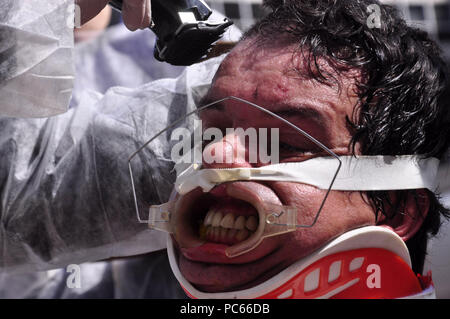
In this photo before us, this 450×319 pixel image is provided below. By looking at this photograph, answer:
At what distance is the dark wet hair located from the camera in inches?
47.5

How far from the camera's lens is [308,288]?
3.82 feet

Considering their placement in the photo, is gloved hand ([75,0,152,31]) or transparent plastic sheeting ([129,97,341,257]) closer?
transparent plastic sheeting ([129,97,341,257])

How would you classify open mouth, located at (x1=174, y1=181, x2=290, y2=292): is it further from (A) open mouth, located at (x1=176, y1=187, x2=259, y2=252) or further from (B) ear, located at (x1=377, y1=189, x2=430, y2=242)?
(B) ear, located at (x1=377, y1=189, x2=430, y2=242)

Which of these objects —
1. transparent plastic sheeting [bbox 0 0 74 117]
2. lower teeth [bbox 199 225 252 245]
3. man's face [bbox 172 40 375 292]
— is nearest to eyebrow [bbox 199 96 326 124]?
man's face [bbox 172 40 375 292]

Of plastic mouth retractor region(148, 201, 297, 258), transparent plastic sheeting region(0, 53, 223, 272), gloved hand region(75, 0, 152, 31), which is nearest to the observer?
plastic mouth retractor region(148, 201, 297, 258)

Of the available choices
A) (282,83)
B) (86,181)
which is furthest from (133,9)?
(86,181)

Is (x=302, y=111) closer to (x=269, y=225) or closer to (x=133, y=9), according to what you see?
(x=269, y=225)

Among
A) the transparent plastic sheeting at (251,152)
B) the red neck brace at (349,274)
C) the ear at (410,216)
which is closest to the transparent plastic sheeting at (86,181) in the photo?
the transparent plastic sheeting at (251,152)

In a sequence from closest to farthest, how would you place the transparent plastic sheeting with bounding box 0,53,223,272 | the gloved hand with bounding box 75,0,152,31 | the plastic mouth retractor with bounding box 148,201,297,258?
the plastic mouth retractor with bounding box 148,201,297,258
the gloved hand with bounding box 75,0,152,31
the transparent plastic sheeting with bounding box 0,53,223,272

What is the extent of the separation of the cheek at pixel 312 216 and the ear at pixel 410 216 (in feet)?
0.41

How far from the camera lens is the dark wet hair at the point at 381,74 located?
1207 mm

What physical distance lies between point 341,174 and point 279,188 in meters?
0.12

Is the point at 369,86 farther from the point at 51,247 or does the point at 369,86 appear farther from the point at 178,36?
the point at 51,247

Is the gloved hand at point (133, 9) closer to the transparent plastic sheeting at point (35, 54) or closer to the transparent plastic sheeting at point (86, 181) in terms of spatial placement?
the transparent plastic sheeting at point (35, 54)
